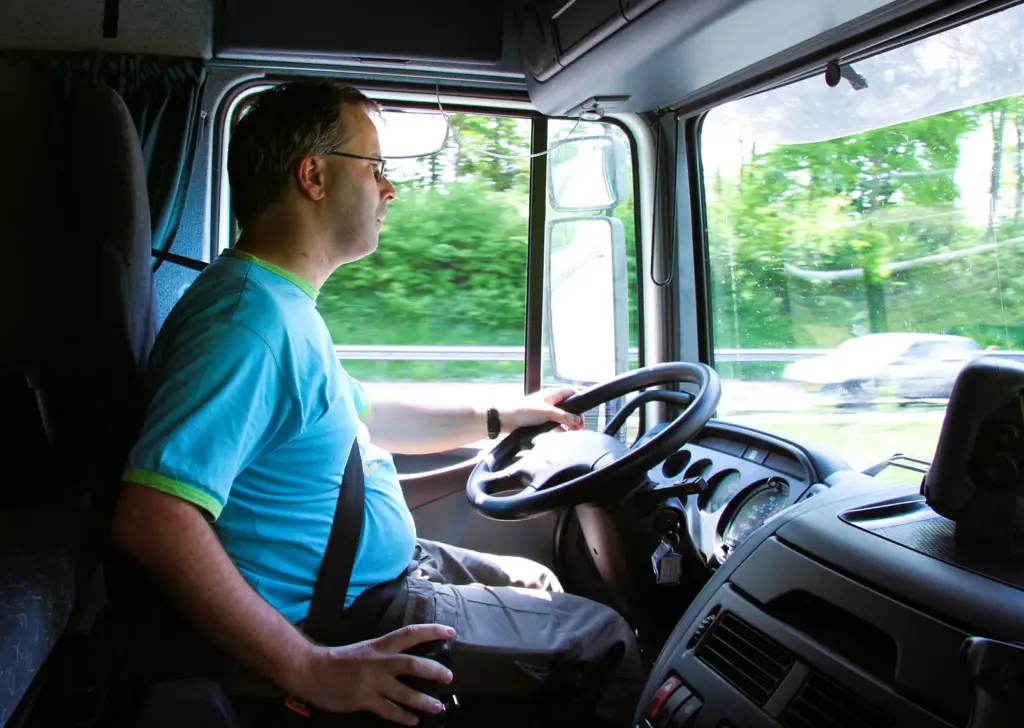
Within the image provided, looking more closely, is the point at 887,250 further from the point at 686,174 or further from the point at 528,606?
the point at 528,606

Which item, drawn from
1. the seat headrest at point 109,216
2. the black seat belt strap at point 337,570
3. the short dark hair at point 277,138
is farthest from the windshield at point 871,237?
the seat headrest at point 109,216

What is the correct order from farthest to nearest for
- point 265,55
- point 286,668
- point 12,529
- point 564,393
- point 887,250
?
point 265,55, point 564,393, point 887,250, point 12,529, point 286,668

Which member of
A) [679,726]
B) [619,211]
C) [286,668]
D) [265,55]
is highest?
[265,55]

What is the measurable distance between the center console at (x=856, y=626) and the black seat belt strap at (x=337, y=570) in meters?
0.57

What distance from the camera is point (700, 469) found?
6.62ft

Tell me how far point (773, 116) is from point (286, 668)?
1.86 metres

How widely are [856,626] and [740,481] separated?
2.12 ft

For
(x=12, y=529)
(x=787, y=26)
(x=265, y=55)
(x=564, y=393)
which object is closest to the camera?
(x=12, y=529)

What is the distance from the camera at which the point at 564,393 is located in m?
2.23

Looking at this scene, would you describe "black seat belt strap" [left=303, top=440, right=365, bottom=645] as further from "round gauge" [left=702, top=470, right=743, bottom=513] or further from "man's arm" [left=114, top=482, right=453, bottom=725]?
"round gauge" [left=702, top=470, right=743, bottom=513]

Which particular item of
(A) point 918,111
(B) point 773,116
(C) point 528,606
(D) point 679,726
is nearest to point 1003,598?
(D) point 679,726

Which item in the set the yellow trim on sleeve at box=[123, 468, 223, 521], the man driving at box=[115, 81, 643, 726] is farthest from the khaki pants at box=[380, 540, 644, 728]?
the yellow trim on sleeve at box=[123, 468, 223, 521]

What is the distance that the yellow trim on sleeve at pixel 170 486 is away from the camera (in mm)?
1197

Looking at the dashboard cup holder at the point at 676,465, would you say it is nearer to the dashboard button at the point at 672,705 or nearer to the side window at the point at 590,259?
the side window at the point at 590,259
